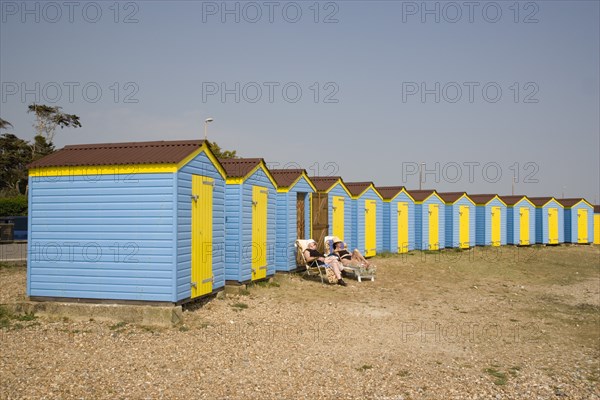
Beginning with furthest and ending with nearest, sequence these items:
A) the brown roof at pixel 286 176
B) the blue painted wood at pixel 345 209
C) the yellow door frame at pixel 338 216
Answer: the yellow door frame at pixel 338 216 < the blue painted wood at pixel 345 209 < the brown roof at pixel 286 176

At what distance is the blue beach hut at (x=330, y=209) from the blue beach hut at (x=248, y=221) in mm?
2927

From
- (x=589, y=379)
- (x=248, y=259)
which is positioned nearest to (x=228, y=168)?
(x=248, y=259)

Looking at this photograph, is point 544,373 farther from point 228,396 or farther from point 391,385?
point 228,396

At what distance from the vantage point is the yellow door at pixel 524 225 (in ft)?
94.4

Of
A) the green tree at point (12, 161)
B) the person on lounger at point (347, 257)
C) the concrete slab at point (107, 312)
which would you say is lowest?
the concrete slab at point (107, 312)

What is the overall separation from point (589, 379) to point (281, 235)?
855 cm

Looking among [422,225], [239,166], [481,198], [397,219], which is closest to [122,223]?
[239,166]

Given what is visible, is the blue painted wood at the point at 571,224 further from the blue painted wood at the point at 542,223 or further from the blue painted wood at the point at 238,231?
the blue painted wood at the point at 238,231

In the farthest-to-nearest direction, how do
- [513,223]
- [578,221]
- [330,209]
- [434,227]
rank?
[578,221], [513,223], [434,227], [330,209]

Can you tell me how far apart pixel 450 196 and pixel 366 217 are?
24.9ft

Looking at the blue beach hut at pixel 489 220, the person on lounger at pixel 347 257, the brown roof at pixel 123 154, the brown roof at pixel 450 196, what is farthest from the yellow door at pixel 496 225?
the brown roof at pixel 123 154

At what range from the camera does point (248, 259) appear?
12031 millimetres

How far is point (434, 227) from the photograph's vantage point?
2403cm

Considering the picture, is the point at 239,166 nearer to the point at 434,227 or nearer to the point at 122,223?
the point at 122,223
